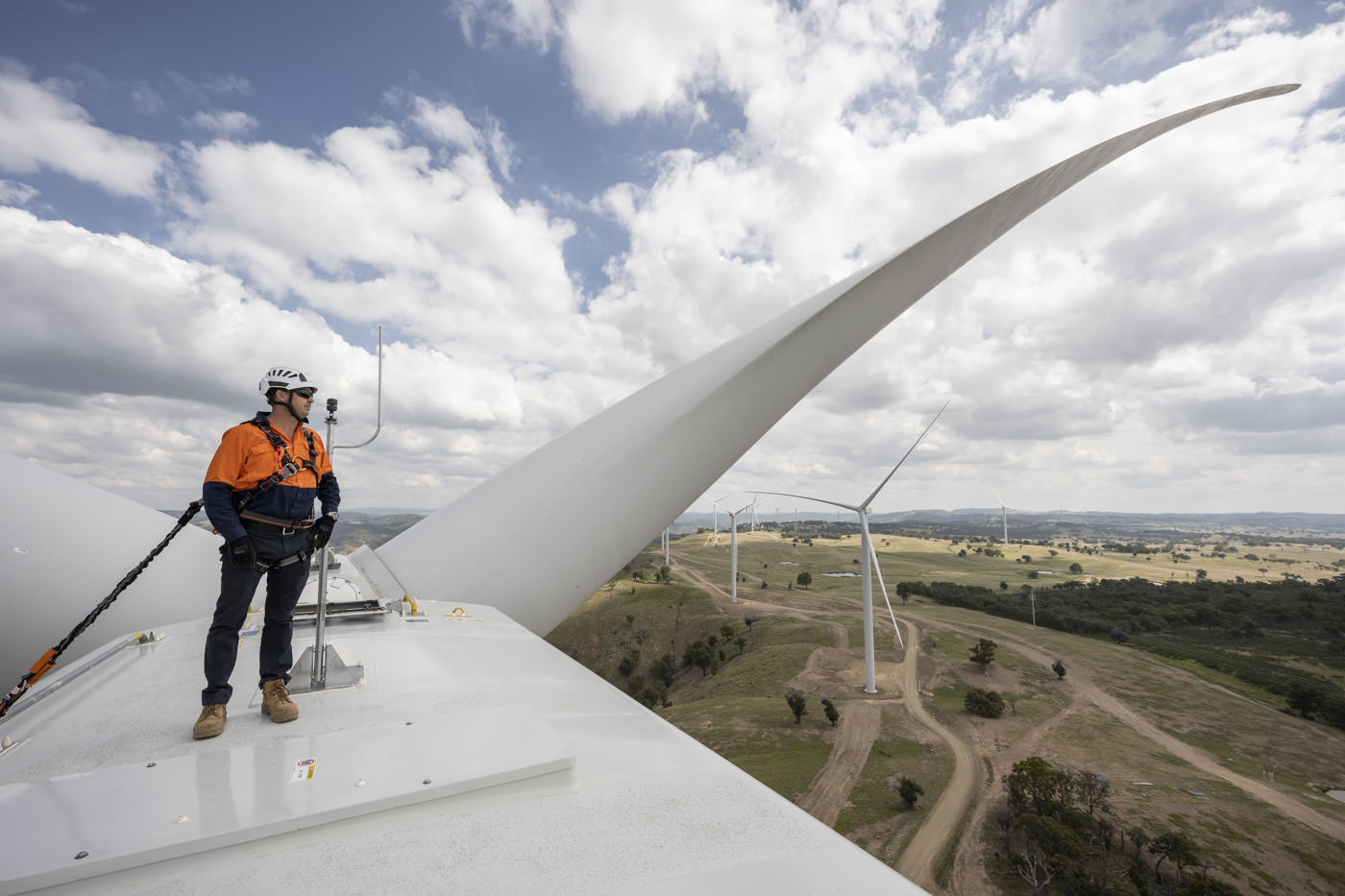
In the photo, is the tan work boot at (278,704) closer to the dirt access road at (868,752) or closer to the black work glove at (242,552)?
the black work glove at (242,552)

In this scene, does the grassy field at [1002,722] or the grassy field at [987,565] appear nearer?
the grassy field at [1002,722]

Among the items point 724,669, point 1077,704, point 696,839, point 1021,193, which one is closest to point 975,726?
point 1077,704

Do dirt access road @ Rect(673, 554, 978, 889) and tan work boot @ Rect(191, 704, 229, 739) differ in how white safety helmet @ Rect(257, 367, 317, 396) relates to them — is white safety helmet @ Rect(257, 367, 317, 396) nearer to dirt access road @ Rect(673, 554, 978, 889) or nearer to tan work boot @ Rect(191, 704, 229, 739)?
tan work boot @ Rect(191, 704, 229, 739)

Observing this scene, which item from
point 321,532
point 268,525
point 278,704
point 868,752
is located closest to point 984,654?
point 868,752

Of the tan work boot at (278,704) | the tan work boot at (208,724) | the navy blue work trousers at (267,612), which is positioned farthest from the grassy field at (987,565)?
the tan work boot at (208,724)

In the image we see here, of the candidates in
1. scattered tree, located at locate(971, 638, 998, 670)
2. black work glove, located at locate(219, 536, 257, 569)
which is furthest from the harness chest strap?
scattered tree, located at locate(971, 638, 998, 670)

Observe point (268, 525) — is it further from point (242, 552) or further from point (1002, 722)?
point (1002, 722)
